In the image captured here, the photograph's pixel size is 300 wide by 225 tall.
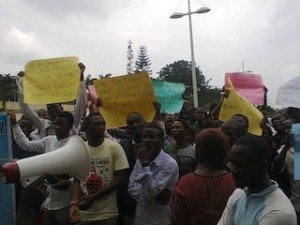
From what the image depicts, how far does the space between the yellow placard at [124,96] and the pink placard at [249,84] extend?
1561 millimetres

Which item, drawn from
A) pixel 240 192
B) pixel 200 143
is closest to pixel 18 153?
pixel 200 143

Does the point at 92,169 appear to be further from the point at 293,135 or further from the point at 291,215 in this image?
the point at 291,215

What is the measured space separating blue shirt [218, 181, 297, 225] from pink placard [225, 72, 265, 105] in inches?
175

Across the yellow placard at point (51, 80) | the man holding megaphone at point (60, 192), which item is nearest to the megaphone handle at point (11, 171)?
the man holding megaphone at point (60, 192)

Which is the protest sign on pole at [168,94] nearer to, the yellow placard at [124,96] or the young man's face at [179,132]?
the yellow placard at [124,96]

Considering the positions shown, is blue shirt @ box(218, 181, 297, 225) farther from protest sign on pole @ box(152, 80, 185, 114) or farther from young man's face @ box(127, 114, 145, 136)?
protest sign on pole @ box(152, 80, 185, 114)

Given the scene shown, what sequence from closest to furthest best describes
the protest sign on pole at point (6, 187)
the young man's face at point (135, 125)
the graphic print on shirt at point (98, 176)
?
the graphic print on shirt at point (98, 176) → the young man's face at point (135, 125) → the protest sign on pole at point (6, 187)

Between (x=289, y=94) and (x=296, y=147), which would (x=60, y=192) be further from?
(x=289, y=94)

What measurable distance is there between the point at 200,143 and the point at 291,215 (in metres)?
0.80

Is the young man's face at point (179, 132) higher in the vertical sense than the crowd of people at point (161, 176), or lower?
higher

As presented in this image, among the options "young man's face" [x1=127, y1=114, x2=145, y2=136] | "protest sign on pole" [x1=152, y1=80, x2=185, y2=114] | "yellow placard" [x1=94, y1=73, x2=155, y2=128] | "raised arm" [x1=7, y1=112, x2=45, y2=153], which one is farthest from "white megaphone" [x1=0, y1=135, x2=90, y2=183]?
"protest sign on pole" [x1=152, y1=80, x2=185, y2=114]

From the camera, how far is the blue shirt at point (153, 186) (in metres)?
3.89

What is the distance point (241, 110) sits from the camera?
18.2 feet

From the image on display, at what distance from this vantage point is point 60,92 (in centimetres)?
567
